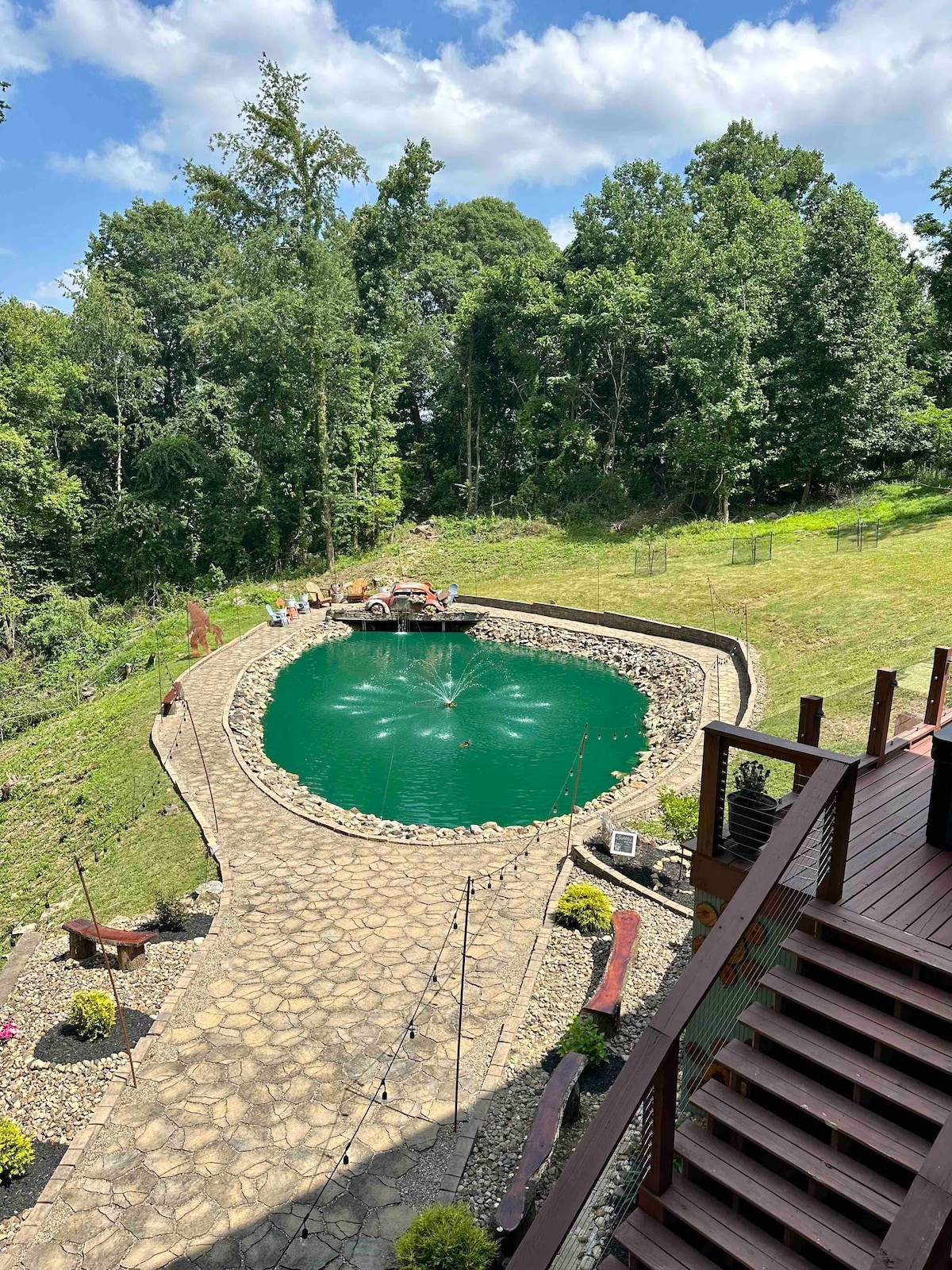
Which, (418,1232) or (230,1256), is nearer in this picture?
(418,1232)

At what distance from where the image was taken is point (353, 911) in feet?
28.6

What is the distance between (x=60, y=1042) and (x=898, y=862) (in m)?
6.93

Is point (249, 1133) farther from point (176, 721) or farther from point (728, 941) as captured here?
point (176, 721)

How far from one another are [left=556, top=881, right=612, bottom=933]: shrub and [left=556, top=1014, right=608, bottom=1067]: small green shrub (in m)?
1.85

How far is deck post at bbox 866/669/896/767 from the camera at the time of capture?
555 centimetres

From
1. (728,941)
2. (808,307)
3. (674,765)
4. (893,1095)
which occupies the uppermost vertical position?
(808,307)

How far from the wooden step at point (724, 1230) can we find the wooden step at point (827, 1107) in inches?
19.8

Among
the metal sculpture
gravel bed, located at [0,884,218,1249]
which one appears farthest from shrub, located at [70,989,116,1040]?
the metal sculpture

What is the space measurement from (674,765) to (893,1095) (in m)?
10.1

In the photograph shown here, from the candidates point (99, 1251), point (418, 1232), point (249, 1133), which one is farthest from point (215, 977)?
point (418, 1232)

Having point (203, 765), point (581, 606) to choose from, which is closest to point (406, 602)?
point (581, 606)

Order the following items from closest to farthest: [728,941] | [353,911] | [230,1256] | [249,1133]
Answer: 1. [728,941]
2. [230,1256]
3. [249,1133]
4. [353,911]

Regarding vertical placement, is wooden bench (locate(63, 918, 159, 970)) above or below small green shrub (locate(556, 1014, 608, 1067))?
below

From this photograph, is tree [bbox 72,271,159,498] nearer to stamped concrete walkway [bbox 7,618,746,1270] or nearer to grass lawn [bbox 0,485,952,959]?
grass lawn [bbox 0,485,952,959]
